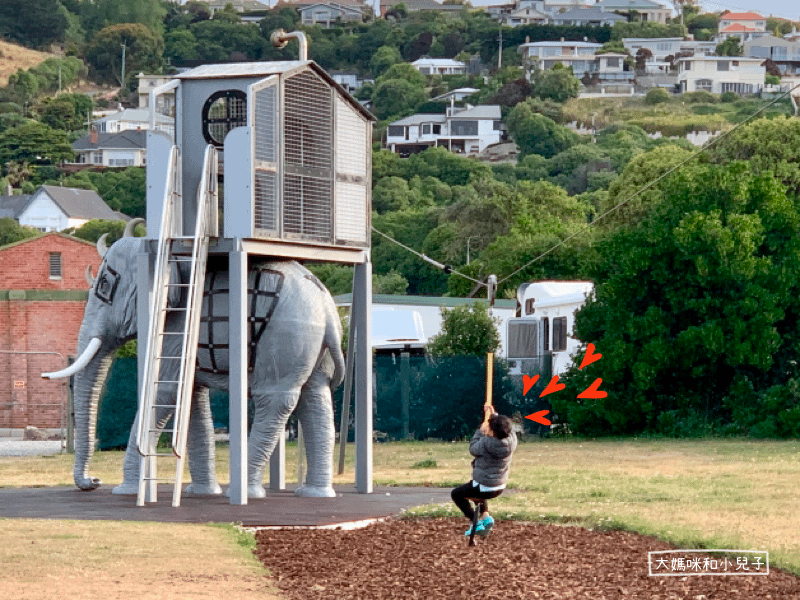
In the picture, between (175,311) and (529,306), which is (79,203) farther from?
(175,311)

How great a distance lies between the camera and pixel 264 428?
1836cm

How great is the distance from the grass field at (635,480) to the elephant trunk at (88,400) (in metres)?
2.87

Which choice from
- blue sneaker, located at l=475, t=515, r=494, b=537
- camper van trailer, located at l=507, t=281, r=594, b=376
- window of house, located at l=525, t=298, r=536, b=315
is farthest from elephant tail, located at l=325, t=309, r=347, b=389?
window of house, located at l=525, t=298, r=536, b=315

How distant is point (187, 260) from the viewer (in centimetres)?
1792

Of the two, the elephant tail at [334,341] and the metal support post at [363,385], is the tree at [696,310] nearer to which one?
the metal support post at [363,385]

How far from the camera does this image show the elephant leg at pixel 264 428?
60.0 feet

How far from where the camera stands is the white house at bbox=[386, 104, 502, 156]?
18900cm

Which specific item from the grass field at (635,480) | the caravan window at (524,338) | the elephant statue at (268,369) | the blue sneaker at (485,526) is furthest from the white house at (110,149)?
the blue sneaker at (485,526)

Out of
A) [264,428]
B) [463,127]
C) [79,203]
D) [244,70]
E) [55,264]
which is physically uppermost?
[463,127]

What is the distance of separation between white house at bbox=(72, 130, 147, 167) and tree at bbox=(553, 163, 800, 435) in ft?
476

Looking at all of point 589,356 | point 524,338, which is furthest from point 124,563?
point 524,338

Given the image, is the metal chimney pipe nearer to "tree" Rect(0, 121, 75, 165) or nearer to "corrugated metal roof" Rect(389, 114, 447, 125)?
"tree" Rect(0, 121, 75, 165)

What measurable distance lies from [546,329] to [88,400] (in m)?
20.2

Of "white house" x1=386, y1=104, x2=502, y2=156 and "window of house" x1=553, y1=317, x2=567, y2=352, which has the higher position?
"white house" x1=386, y1=104, x2=502, y2=156
